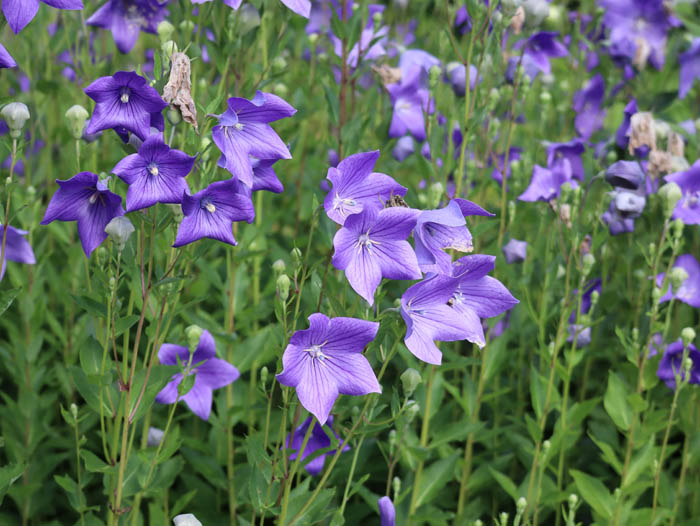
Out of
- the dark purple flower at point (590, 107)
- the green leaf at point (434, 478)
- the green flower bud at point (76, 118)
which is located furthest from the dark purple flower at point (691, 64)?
the green flower bud at point (76, 118)

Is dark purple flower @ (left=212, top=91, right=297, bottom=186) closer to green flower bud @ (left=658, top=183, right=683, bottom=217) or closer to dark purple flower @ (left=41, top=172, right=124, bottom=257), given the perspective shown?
dark purple flower @ (left=41, top=172, right=124, bottom=257)

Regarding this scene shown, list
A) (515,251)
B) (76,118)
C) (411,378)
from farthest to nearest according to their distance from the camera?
1. (515,251)
2. (76,118)
3. (411,378)

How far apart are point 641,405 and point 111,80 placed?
6.67 feet

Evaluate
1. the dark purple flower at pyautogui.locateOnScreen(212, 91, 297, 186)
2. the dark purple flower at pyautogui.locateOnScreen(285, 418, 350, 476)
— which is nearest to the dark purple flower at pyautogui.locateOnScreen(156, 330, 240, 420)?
the dark purple flower at pyautogui.locateOnScreen(285, 418, 350, 476)

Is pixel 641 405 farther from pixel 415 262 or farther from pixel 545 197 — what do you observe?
pixel 415 262

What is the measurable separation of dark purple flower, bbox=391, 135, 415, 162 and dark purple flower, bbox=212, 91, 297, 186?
5.65 feet

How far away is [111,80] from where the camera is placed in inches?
67.5

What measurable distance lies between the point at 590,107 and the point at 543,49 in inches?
22.6

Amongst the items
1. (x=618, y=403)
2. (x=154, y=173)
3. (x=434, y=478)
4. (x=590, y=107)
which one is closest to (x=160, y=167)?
(x=154, y=173)

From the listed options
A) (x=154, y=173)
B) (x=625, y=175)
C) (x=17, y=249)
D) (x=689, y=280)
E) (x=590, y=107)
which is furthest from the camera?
(x=590, y=107)

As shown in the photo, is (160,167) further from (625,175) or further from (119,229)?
(625,175)

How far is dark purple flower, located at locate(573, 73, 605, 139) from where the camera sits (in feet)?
13.1

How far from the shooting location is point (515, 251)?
10.1 ft

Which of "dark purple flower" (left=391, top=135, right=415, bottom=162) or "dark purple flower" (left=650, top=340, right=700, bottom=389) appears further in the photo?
"dark purple flower" (left=391, top=135, right=415, bottom=162)
